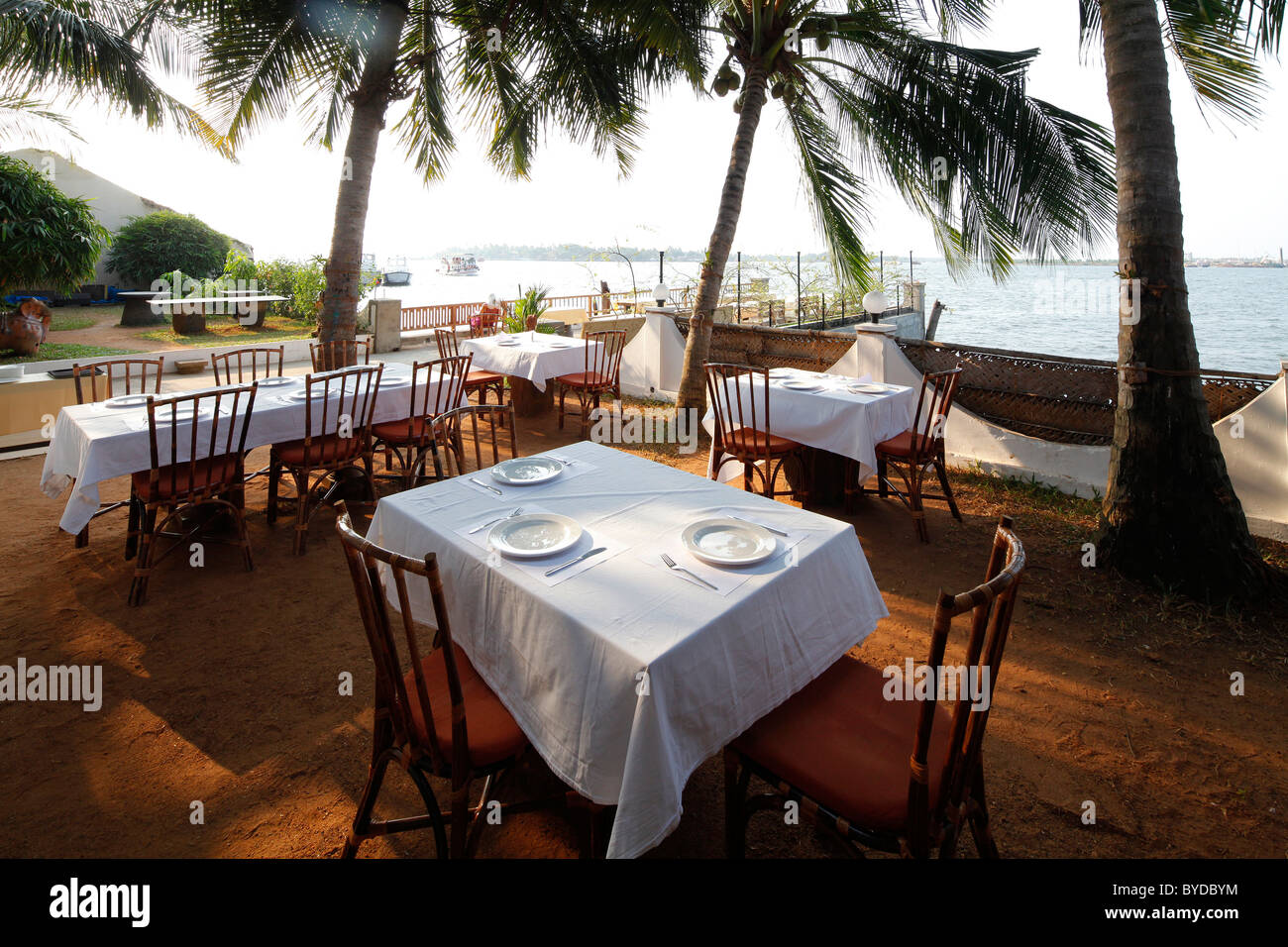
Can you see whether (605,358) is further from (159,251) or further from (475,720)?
(159,251)

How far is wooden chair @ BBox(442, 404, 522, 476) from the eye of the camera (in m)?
4.54

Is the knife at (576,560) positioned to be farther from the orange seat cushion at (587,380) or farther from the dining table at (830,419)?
the orange seat cushion at (587,380)

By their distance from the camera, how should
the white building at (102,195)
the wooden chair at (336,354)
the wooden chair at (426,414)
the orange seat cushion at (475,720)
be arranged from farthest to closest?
the white building at (102,195) < the wooden chair at (336,354) < the wooden chair at (426,414) < the orange seat cushion at (475,720)

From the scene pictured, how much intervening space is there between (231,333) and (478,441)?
1280 cm

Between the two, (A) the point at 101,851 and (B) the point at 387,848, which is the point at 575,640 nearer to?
(B) the point at 387,848

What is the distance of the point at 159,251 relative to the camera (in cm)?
1752

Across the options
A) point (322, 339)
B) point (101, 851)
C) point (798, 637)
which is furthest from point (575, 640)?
point (322, 339)

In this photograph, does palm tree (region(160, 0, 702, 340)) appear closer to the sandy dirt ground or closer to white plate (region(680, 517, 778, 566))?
the sandy dirt ground

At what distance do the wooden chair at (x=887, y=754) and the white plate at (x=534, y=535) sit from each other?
2.44 feet

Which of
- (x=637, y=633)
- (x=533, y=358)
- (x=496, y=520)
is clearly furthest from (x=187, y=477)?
(x=533, y=358)

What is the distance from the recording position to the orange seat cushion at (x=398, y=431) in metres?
4.77

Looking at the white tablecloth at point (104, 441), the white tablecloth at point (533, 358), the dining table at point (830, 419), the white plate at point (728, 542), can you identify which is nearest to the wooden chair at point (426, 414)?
the white tablecloth at point (104, 441)

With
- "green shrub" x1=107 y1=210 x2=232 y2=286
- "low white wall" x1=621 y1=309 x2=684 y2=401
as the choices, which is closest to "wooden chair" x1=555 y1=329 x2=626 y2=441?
"low white wall" x1=621 y1=309 x2=684 y2=401

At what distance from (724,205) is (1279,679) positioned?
5458 millimetres
